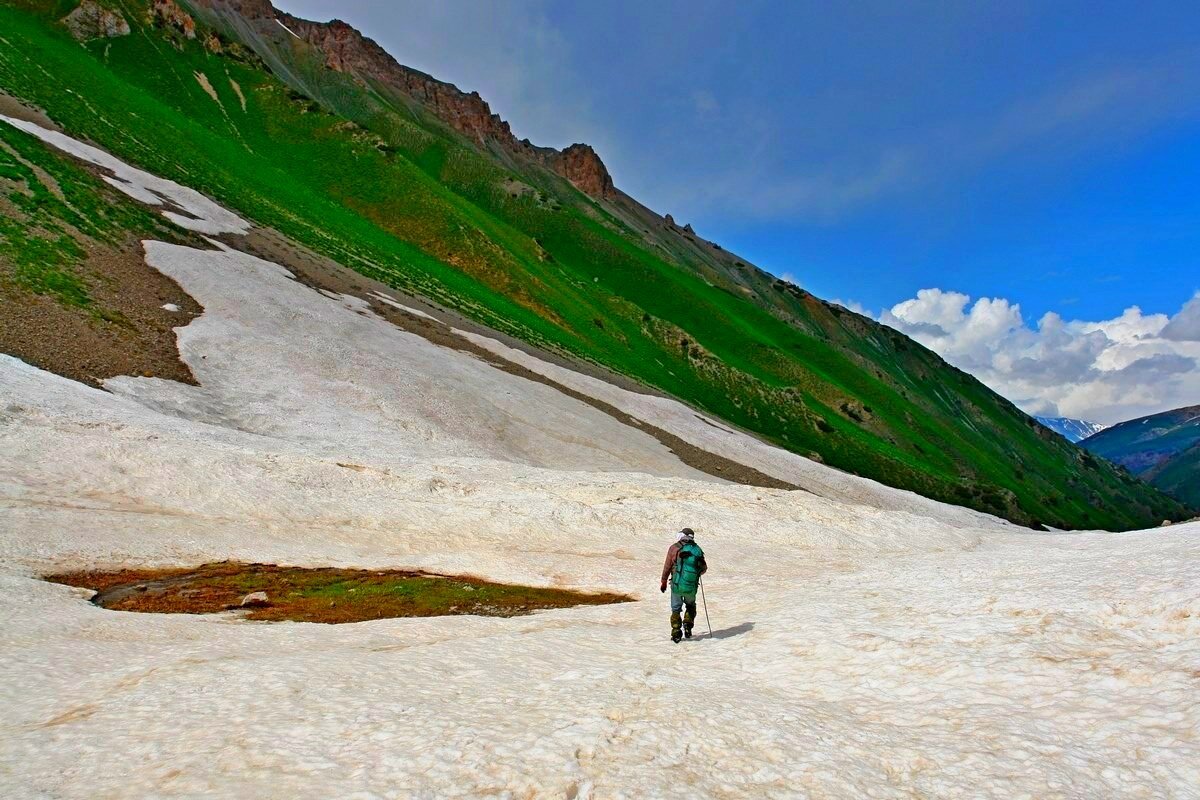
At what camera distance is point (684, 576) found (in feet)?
56.1

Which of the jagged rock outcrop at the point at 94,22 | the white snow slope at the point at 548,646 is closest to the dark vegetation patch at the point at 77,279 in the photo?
the white snow slope at the point at 548,646

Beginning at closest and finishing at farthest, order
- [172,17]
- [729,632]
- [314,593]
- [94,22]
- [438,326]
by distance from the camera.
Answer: [729,632] < [314,593] < [438,326] < [94,22] < [172,17]

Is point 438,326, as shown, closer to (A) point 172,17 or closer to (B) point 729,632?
(B) point 729,632

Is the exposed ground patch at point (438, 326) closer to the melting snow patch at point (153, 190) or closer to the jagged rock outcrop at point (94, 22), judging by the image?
the melting snow patch at point (153, 190)

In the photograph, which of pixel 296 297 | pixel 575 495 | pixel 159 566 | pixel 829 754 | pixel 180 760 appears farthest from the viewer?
pixel 296 297

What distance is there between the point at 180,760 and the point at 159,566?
51.7 ft

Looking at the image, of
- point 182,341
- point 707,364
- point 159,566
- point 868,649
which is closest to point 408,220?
point 707,364

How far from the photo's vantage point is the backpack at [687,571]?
1711 cm

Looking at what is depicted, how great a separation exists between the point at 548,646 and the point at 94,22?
576 feet

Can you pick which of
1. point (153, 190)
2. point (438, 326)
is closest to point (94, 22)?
point (153, 190)

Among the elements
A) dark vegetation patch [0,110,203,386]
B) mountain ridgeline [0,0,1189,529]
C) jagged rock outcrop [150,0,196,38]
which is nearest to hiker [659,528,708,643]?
dark vegetation patch [0,110,203,386]

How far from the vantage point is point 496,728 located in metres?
10.6

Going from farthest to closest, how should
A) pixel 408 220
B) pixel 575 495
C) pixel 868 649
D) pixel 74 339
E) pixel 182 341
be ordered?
pixel 408 220 → pixel 182 341 → pixel 74 339 → pixel 575 495 → pixel 868 649

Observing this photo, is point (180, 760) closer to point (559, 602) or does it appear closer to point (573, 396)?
point (559, 602)
